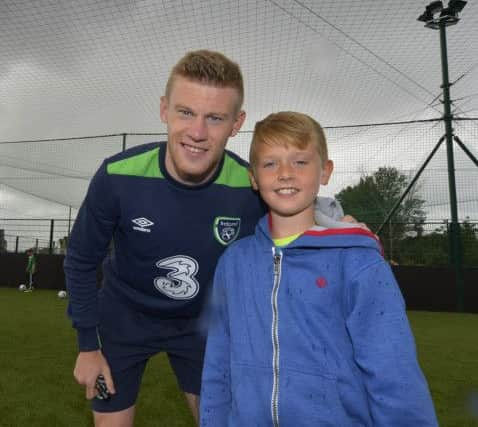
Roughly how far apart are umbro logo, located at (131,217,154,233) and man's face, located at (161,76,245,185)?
0.90 ft

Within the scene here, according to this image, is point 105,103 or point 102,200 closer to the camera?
point 102,200

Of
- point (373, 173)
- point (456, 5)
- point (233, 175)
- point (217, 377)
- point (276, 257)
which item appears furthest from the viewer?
point (373, 173)

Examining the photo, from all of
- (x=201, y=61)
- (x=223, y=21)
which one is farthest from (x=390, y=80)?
(x=201, y=61)

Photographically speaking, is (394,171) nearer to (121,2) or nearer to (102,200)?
(121,2)

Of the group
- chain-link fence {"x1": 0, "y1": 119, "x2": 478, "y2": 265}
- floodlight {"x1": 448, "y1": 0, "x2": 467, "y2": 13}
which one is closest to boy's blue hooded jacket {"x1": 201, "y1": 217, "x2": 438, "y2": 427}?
chain-link fence {"x1": 0, "y1": 119, "x2": 478, "y2": 265}

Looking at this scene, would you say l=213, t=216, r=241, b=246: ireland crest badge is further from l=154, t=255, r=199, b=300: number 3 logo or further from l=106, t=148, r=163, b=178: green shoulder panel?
l=106, t=148, r=163, b=178: green shoulder panel

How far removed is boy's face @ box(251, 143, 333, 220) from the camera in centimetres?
141

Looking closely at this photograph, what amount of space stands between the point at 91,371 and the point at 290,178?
1308 millimetres

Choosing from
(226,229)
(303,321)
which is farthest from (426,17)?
(303,321)

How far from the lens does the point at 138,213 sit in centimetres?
185

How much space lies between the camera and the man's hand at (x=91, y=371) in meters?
1.88

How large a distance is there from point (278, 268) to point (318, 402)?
1.37ft

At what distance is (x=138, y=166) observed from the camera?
6.17 ft

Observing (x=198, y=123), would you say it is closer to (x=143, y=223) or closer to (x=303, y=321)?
(x=143, y=223)
